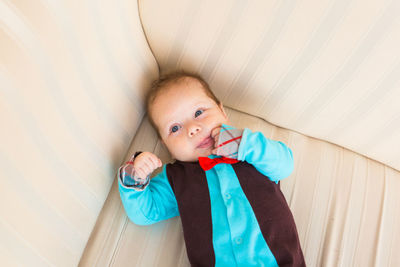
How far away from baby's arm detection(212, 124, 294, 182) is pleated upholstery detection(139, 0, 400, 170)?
212 millimetres

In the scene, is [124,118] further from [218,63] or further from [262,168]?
[262,168]

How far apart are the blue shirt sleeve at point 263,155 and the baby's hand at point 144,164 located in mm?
261

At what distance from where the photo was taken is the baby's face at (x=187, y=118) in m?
0.92

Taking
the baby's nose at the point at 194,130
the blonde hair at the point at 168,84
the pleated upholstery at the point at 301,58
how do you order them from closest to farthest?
the pleated upholstery at the point at 301,58 < the baby's nose at the point at 194,130 < the blonde hair at the point at 168,84

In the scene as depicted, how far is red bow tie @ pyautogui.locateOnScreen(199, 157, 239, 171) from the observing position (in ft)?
2.90

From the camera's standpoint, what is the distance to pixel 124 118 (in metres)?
0.96

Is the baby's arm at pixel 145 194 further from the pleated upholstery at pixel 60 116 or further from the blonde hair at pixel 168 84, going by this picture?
the blonde hair at pixel 168 84

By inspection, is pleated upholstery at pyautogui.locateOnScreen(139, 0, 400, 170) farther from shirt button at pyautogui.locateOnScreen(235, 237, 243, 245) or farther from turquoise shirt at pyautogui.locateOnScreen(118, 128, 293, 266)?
shirt button at pyautogui.locateOnScreen(235, 237, 243, 245)

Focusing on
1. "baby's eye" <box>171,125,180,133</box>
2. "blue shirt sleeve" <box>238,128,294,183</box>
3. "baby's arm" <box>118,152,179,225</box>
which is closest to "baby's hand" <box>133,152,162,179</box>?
"baby's arm" <box>118,152,179,225</box>

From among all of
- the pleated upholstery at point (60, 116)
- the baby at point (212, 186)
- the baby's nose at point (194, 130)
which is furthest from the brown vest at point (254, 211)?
the pleated upholstery at point (60, 116)

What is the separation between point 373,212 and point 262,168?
456mm

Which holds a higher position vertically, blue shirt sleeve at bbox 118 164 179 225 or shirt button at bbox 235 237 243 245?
shirt button at bbox 235 237 243 245

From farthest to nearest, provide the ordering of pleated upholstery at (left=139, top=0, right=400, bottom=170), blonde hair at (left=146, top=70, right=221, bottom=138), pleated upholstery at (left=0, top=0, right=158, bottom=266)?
blonde hair at (left=146, top=70, right=221, bottom=138) → pleated upholstery at (left=139, top=0, right=400, bottom=170) → pleated upholstery at (left=0, top=0, right=158, bottom=266)

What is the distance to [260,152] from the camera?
86 cm
